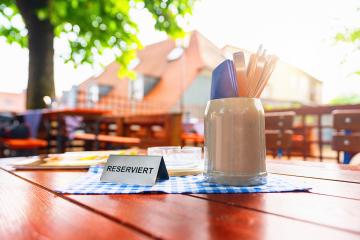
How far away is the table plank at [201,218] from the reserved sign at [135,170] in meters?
0.09

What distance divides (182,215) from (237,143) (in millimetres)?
243

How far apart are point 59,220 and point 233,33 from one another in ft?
3.26

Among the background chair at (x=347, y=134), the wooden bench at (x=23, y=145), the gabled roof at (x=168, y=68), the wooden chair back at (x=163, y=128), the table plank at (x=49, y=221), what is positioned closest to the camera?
the table plank at (x=49, y=221)

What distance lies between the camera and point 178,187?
0.65m

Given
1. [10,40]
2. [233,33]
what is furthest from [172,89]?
[233,33]

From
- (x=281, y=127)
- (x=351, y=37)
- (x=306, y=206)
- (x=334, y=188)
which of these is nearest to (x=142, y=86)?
→ (x=281, y=127)

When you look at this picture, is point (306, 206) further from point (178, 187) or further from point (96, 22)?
point (96, 22)

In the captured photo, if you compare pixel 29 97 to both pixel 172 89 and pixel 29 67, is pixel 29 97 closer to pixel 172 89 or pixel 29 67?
pixel 29 67

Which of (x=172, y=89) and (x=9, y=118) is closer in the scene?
(x=9, y=118)

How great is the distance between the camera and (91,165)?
3.24 feet

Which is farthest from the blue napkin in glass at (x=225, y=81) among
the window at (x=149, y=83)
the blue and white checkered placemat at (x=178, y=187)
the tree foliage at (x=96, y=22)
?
the window at (x=149, y=83)

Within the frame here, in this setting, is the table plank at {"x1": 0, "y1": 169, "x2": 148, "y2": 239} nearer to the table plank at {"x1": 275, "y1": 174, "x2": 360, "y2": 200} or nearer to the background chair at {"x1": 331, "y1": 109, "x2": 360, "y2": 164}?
the table plank at {"x1": 275, "y1": 174, "x2": 360, "y2": 200}

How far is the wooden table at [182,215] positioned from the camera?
0.36 meters

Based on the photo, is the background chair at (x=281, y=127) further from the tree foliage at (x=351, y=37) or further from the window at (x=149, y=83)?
the window at (x=149, y=83)
